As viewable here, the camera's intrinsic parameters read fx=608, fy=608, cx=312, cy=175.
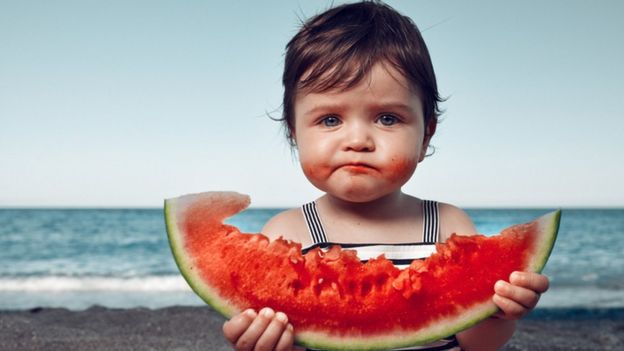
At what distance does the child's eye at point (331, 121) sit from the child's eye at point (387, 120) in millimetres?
124

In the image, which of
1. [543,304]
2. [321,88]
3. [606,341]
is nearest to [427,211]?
[321,88]

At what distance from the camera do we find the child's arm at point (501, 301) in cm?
154

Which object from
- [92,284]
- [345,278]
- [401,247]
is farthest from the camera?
[92,284]

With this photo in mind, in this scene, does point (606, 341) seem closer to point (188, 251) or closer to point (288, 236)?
point (288, 236)

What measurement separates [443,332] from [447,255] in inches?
8.3

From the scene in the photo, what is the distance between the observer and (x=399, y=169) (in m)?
1.79

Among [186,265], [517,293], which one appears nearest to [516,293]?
[517,293]

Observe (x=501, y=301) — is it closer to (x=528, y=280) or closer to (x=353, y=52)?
(x=528, y=280)

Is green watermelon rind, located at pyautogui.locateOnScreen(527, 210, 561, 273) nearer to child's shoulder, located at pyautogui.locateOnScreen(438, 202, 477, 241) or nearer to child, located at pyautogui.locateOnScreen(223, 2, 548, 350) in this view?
child, located at pyautogui.locateOnScreen(223, 2, 548, 350)

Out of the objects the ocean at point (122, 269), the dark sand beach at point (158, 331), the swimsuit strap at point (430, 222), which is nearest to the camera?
the swimsuit strap at point (430, 222)

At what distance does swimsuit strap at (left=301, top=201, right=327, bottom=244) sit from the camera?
1.98 meters

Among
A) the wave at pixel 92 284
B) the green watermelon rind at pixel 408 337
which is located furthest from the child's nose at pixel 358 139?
the wave at pixel 92 284

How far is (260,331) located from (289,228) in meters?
0.57

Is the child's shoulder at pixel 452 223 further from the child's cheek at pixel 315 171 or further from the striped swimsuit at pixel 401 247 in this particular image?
the child's cheek at pixel 315 171
